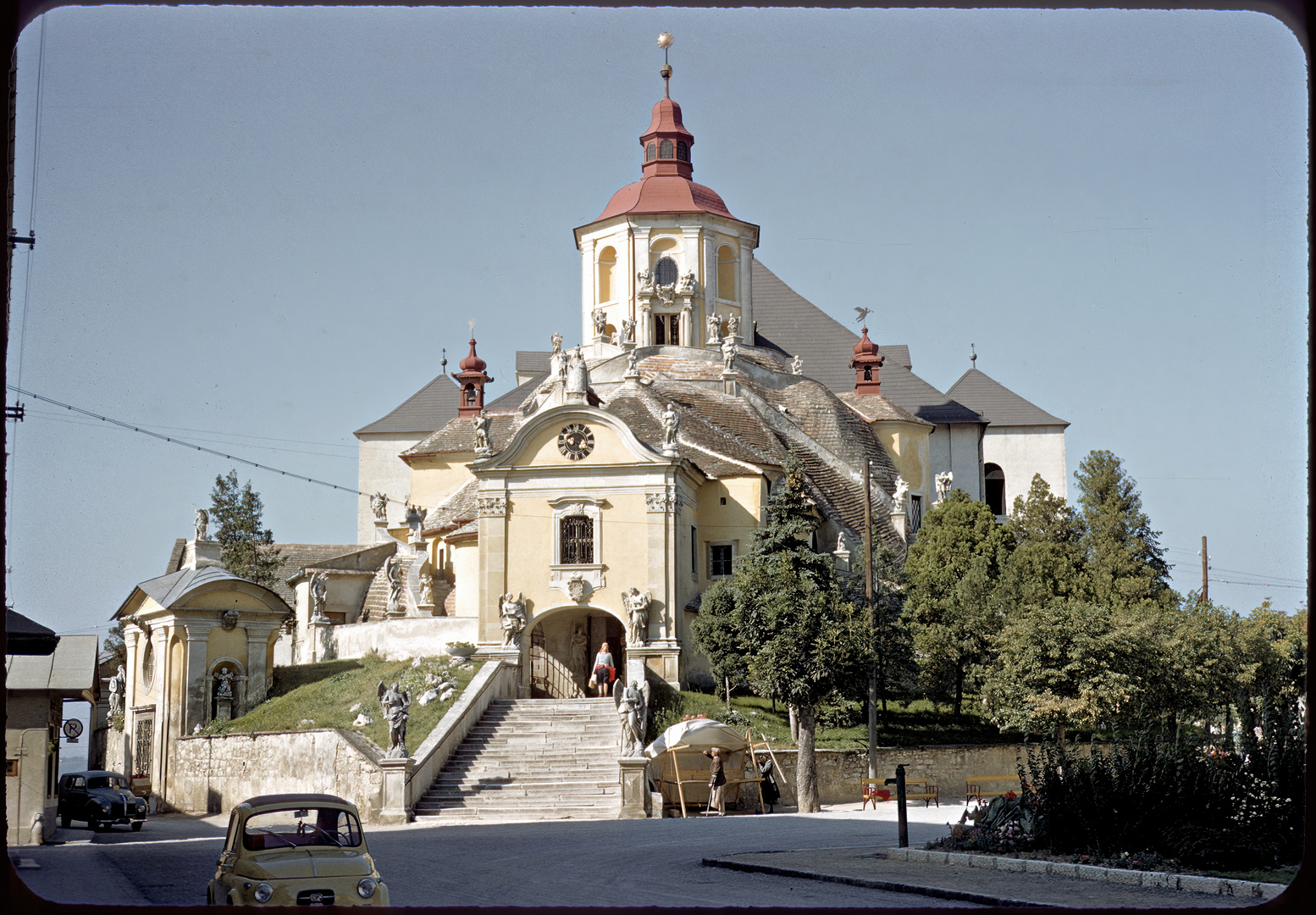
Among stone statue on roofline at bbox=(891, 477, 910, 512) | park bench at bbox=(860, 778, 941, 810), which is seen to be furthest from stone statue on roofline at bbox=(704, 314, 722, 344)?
park bench at bbox=(860, 778, 941, 810)

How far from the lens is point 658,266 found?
62281 mm

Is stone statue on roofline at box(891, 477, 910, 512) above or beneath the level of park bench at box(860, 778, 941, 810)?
above

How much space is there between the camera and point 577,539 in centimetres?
4244

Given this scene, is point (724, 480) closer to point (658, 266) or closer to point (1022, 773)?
point (658, 266)

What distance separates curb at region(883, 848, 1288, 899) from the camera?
618 inches

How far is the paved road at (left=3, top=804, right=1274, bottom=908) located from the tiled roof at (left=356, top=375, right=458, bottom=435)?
4212 cm

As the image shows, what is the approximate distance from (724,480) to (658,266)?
61.0ft

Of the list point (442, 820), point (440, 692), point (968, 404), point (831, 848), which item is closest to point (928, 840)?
point (831, 848)

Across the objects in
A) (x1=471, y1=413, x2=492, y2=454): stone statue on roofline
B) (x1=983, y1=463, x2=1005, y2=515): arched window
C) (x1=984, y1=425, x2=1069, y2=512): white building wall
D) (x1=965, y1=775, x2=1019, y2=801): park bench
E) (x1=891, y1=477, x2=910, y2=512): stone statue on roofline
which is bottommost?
(x1=965, y1=775, x2=1019, y2=801): park bench

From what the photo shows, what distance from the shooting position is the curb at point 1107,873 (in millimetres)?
15703

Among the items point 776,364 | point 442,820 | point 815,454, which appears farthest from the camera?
point 776,364

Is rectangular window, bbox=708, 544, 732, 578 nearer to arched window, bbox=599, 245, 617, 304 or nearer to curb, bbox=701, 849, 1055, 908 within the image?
arched window, bbox=599, 245, 617, 304

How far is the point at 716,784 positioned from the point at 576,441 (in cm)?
1320

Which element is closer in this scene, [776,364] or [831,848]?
[831,848]
